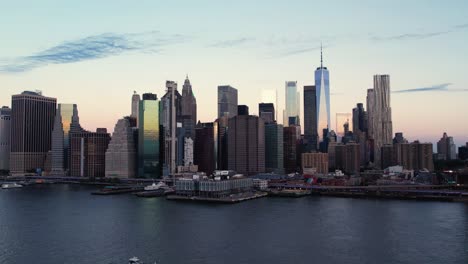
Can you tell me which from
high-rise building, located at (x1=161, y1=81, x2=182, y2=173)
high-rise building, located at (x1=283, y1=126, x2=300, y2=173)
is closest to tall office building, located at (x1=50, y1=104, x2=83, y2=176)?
high-rise building, located at (x1=161, y1=81, x2=182, y2=173)

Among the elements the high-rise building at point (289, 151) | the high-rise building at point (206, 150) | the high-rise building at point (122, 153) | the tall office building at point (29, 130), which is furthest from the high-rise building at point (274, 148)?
the tall office building at point (29, 130)

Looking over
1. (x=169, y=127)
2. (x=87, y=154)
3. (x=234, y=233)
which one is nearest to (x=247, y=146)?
(x=169, y=127)

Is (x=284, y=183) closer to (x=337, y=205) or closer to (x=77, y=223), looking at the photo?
(x=337, y=205)

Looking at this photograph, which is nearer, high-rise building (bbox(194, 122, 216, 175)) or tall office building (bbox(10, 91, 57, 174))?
high-rise building (bbox(194, 122, 216, 175))

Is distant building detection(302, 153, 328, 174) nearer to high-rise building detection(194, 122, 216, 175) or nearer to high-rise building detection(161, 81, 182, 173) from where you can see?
high-rise building detection(194, 122, 216, 175)

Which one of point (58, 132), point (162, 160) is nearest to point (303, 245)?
point (162, 160)
